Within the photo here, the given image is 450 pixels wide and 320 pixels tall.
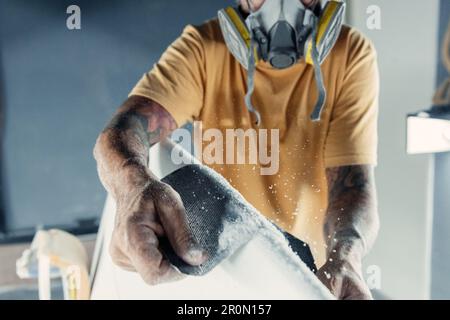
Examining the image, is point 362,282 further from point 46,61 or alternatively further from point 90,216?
point 46,61

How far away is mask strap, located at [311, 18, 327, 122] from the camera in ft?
4.15

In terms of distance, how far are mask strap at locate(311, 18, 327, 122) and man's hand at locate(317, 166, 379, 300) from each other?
12 cm

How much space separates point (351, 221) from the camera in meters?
1.29

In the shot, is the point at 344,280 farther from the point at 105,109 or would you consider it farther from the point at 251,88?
the point at 105,109

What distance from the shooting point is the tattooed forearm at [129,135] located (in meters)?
1.26

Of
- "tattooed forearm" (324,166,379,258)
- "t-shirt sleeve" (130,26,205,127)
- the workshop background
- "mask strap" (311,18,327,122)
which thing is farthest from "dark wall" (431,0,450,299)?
"t-shirt sleeve" (130,26,205,127)

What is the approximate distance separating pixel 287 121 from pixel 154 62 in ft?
1.00

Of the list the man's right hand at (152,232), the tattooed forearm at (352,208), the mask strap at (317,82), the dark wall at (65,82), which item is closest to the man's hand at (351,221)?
the tattooed forearm at (352,208)

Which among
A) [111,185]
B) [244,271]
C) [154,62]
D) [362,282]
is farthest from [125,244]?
[362,282]

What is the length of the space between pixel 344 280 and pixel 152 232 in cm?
40

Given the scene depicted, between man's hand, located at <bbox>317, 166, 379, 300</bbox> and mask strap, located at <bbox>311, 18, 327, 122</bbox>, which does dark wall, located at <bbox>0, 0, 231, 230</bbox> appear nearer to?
mask strap, located at <bbox>311, 18, 327, 122</bbox>

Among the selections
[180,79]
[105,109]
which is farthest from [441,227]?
[105,109]

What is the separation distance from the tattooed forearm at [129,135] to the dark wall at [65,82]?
25 millimetres

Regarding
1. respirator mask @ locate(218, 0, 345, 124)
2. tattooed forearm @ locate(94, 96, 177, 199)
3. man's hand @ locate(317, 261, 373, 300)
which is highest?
respirator mask @ locate(218, 0, 345, 124)
